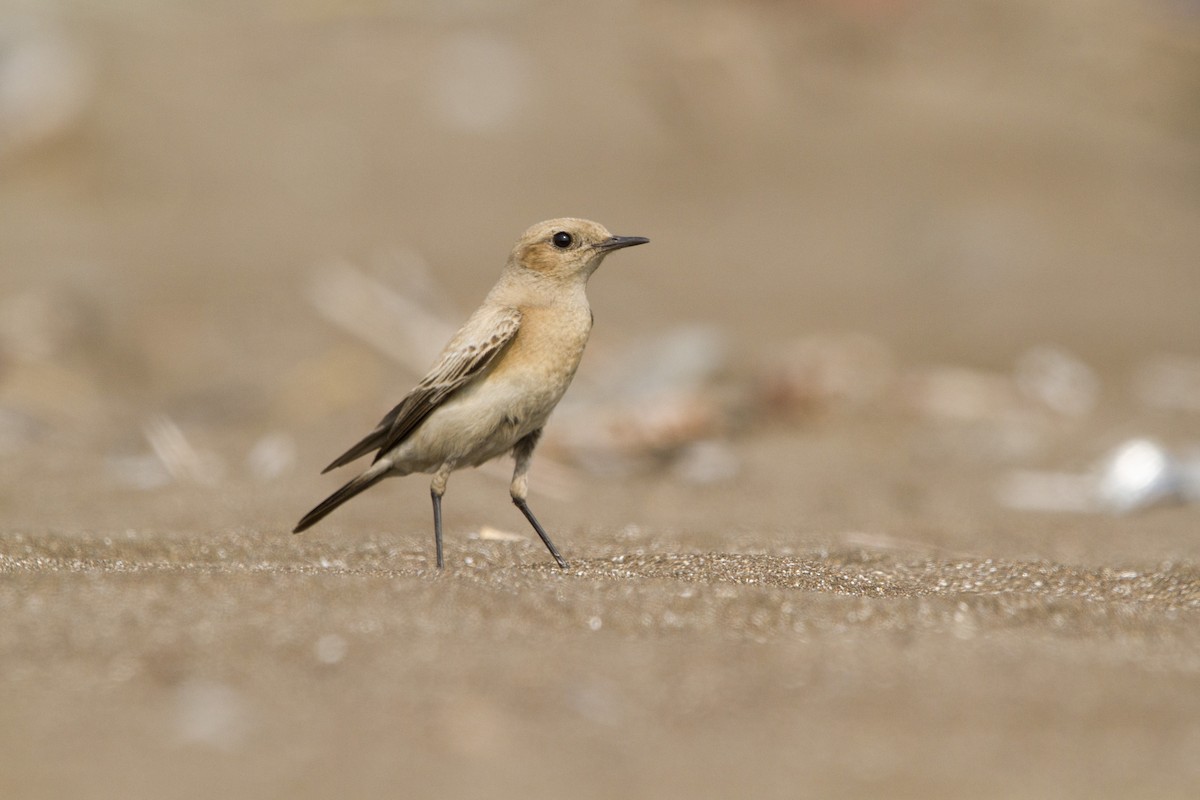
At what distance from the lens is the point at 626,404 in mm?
8391

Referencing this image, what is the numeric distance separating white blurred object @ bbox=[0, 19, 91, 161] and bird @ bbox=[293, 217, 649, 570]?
902 cm

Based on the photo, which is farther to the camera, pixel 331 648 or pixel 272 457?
pixel 272 457

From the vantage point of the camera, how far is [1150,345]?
1066 centimetres

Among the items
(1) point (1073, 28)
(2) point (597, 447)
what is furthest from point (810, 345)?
(1) point (1073, 28)

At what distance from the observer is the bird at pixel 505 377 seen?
5.30 meters

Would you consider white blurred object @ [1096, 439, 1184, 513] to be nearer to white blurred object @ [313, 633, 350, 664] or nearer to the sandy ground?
the sandy ground

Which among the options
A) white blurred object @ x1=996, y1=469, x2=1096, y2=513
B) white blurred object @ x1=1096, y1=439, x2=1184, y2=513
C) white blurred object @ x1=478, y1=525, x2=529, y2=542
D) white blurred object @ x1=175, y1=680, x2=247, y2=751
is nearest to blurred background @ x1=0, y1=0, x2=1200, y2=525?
white blurred object @ x1=996, y1=469, x2=1096, y2=513

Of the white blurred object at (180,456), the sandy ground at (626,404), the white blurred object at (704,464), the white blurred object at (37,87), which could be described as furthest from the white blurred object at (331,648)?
the white blurred object at (37,87)

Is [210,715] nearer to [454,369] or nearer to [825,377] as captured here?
[454,369]

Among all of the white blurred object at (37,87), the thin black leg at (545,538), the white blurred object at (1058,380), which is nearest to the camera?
the thin black leg at (545,538)

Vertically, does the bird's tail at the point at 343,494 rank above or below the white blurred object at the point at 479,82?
below

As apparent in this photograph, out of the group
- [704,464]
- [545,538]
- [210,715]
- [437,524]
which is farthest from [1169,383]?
[210,715]

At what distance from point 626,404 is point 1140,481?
9.41 ft

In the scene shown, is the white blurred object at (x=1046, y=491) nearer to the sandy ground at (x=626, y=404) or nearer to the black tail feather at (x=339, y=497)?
the sandy ground at (x=626, y=404)
